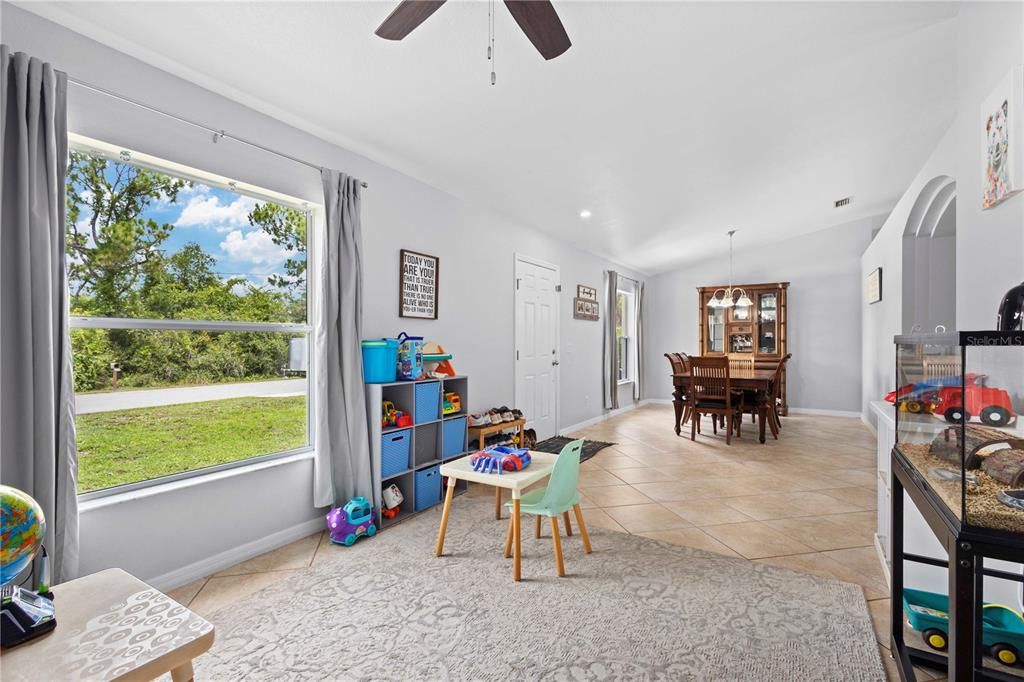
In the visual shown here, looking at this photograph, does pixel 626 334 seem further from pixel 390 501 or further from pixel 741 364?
pixel 390 501

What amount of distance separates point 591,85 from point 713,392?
398 cm

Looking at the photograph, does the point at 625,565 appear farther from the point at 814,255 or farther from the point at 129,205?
the point at 814,255

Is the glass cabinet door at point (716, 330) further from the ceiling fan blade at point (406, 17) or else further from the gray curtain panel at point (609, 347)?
the ceiling fan blade at point (406, 17)

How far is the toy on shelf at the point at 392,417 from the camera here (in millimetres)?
3271

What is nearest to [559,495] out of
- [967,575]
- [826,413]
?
[967,575]

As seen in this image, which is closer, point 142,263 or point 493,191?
point 142,263

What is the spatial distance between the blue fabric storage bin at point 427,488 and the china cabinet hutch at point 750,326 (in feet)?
18.4

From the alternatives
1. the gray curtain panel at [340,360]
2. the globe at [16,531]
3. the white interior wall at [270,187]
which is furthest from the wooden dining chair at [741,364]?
the globe at [16,531]

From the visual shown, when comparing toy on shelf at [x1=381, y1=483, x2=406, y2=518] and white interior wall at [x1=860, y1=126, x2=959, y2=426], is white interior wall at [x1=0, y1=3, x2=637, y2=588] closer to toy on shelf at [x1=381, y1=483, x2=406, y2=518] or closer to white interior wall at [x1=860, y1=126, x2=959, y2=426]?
toy on shelf at [x1=381, y1=483, x2=406, y2=518]

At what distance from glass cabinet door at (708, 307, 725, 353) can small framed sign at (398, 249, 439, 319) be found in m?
5.68

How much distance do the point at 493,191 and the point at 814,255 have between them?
5.82m

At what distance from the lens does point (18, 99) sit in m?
1.81

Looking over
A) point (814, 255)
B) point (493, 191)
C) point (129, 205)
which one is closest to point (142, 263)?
point (129, 205)

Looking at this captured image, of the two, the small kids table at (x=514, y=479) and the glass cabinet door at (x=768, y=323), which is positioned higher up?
the glass cabinet door at (x=768, y=323)
